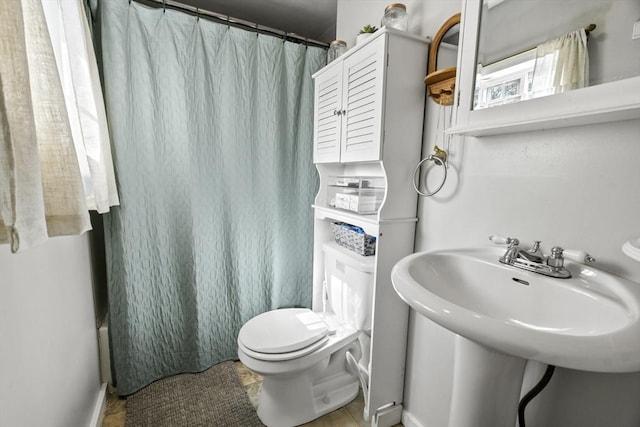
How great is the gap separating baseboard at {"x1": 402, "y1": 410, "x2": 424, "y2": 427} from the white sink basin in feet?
2.64

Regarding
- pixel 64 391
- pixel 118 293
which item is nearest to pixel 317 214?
pixel 118 293

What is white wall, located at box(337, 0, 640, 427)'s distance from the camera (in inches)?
28.0

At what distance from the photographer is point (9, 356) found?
0.66 m

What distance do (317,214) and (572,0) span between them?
1285mm

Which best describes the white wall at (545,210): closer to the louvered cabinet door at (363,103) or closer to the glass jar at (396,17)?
the glass jar at (396,17)

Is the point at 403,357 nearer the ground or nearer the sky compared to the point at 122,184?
nearer the ground

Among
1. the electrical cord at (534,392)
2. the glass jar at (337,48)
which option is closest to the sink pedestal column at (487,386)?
the electrical cord at (534,392)

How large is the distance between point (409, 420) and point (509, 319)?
0.87m

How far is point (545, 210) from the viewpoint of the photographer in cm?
86

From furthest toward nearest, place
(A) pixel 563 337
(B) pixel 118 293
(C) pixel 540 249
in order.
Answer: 1. (B) pixel 118 293
2. (C) pixel 540 249
3. (A) pixel 563 337

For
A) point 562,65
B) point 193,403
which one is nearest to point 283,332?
point 193,403

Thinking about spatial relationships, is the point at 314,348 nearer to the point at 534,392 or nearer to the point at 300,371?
the point at 300,371

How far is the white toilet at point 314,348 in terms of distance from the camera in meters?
1.25

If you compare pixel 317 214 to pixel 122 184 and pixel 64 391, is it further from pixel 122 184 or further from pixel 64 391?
pixel 64 391
